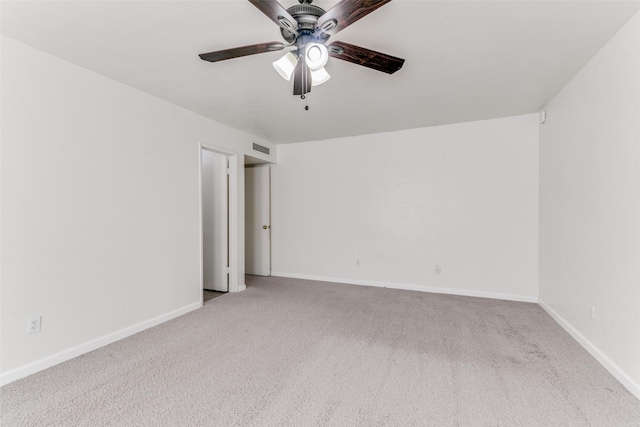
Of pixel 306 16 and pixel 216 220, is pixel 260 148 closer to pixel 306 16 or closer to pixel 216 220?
pixel 216 220

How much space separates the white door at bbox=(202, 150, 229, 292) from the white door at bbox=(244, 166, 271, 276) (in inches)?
43.7

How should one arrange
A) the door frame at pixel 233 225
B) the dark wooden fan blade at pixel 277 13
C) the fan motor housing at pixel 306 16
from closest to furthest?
the dark wooden fan blade at pixel 277 13
the fan motor housing at pixel 306 16
the door frame at pixel 233 225

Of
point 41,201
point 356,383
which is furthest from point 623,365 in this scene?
point 41,201

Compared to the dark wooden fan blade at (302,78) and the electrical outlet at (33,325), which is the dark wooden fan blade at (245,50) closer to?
the dark wooden fan blade at (302,78)

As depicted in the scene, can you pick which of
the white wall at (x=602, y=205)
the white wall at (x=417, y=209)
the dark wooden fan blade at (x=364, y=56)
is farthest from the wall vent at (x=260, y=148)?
the white wall at (x=602, y=205)

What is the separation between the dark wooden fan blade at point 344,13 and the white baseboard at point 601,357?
2728 millimetres

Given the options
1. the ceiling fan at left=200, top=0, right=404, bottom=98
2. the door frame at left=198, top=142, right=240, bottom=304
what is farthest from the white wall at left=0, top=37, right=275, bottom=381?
the ceiling fan at left=200, top=0, right=404, bottom=98

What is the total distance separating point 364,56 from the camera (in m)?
1.73

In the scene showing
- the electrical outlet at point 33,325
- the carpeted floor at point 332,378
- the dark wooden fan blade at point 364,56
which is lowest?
the carpeted floor at point 332,378

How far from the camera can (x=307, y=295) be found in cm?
408

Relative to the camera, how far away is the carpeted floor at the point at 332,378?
1.67 m

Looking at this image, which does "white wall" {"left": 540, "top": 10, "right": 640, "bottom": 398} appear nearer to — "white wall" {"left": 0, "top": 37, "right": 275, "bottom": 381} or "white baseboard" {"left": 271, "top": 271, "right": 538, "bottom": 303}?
"white baseboard" {"left": 271, "top": 271, "right": 538, "bottom": 303}

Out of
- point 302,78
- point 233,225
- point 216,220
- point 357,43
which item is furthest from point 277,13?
point 216,220

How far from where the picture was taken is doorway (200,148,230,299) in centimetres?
423
